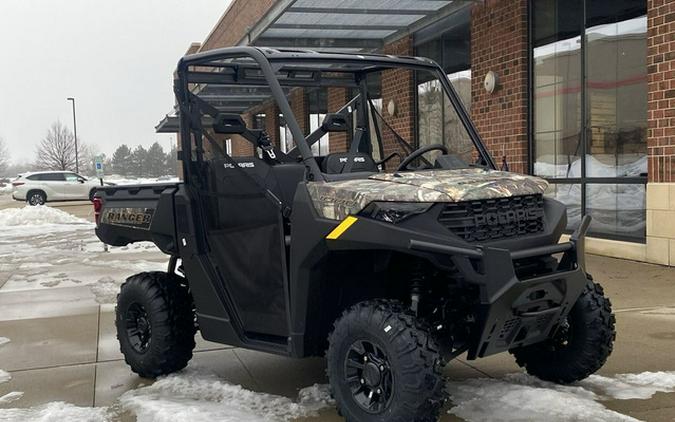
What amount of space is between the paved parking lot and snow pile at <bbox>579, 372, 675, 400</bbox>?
8cm

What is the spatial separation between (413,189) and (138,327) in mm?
2609

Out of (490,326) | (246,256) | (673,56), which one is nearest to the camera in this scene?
(490,326)

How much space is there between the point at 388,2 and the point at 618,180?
4942mm

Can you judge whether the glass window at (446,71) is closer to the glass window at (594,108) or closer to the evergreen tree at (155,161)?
the glass window at (594,108)

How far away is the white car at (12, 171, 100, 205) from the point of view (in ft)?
99.9

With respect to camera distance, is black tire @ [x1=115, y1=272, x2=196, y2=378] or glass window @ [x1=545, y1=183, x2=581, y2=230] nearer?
black tire @ [x1=115, y1=272, x2=196, y2=378]

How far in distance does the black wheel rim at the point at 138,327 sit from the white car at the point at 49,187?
2690cm

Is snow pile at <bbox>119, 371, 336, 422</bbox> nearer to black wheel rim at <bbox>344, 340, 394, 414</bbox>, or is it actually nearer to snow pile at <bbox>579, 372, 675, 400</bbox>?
black wheel rim at <bbox>344, 340, 394, 414</bbox>

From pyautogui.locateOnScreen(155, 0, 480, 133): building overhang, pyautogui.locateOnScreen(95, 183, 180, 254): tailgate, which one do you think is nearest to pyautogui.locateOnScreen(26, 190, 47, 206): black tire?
pyautogui.locateOnScreen(155, 0, 480, 133): building overhang

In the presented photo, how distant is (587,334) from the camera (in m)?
4.06

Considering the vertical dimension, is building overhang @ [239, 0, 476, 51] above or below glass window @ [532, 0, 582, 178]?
above

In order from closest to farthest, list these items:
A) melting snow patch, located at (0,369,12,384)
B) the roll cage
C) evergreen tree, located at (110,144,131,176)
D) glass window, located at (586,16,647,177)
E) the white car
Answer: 1. the roll cage
2. melting snow patch, located at (0,369,12,384)
3. glass window, located at (586,16,647,177)
4. the white car
5. evergreen tree, located at (110,144,131,176)

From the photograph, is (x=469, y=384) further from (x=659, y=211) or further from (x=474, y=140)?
(x=659, y=211)

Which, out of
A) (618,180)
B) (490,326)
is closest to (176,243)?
(490,326)
